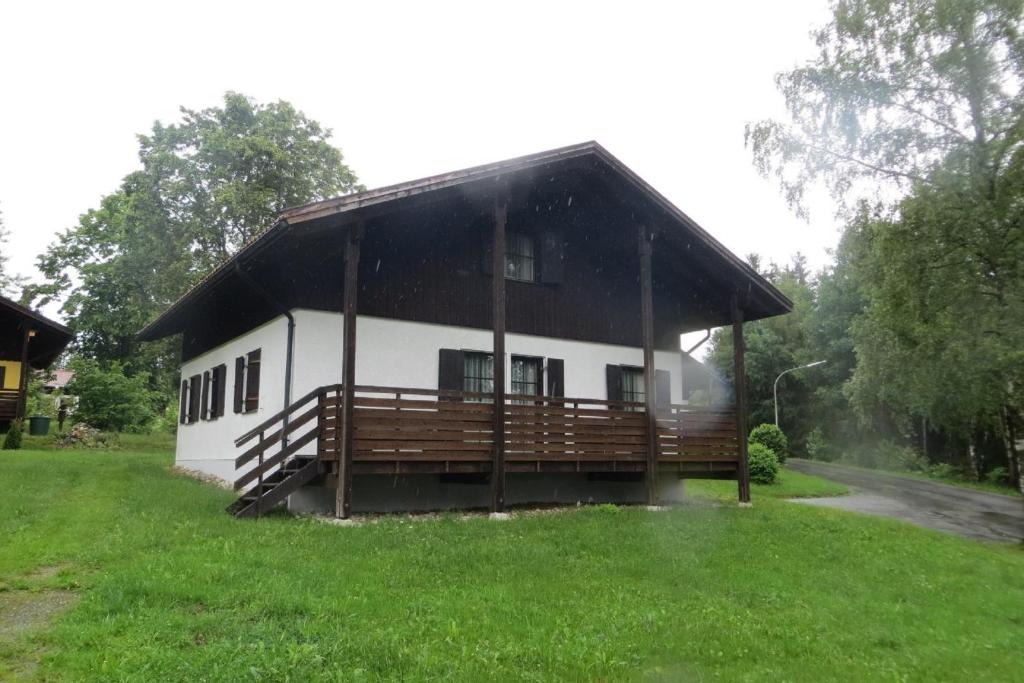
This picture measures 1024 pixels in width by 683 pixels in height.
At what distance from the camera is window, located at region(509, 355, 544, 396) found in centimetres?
1559

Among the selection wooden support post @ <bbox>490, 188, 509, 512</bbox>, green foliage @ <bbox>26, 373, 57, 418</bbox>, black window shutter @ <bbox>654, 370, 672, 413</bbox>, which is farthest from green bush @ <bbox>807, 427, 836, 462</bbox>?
green foliage @ <bbox>26, 373, 57, 418</bbox>

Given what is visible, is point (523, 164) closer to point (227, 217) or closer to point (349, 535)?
point (349, 535)

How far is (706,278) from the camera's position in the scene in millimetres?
17984

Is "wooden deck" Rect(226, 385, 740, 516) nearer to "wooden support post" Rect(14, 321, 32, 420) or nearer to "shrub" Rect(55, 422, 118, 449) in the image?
"shrub" Rect(55, 422, 118, 449)

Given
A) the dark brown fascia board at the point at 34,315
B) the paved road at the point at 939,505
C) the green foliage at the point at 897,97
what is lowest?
the paved road at the point at 939,505

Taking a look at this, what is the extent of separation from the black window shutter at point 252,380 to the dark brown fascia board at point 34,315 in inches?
625

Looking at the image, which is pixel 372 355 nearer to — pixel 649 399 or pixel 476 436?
pixel 476 436

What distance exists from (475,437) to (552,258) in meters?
5.12

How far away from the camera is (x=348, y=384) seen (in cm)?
1154

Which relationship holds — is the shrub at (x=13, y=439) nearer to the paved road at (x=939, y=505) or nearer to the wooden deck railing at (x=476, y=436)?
the wooden deck railing at (x=476, y=436)

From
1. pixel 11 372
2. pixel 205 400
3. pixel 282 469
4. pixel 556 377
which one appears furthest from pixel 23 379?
pixel 556 377

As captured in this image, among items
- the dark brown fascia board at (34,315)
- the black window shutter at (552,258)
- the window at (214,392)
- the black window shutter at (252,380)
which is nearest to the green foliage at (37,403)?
the dark brown fascia board at (34,315)

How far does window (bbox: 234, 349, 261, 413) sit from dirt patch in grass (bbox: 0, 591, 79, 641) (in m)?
8.16

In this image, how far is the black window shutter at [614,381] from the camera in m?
16.8
